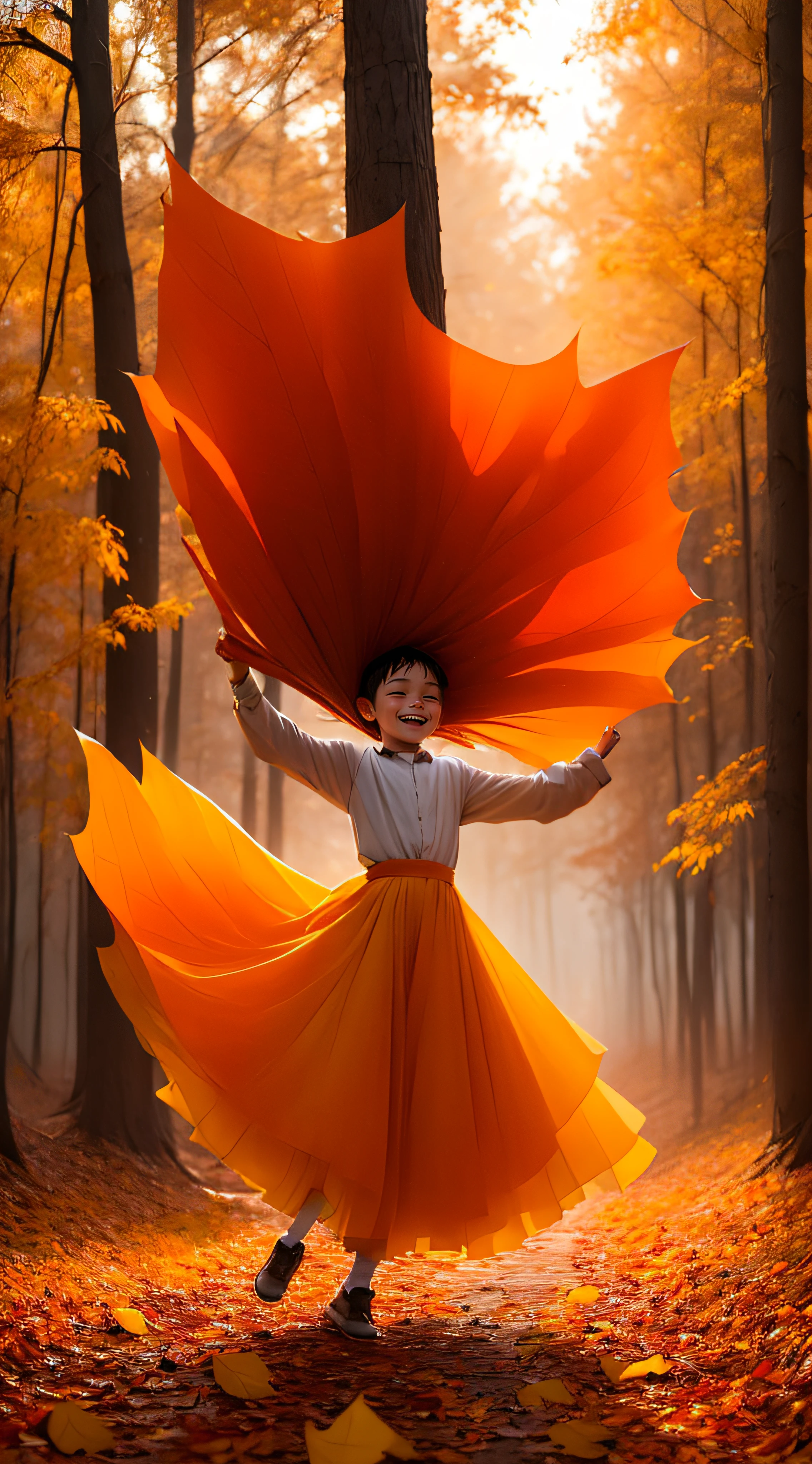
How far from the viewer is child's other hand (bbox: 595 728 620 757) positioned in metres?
3.56

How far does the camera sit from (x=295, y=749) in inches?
135

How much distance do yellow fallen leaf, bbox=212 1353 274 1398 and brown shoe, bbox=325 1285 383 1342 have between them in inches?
18.2

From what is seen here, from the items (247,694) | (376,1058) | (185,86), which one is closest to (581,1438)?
(376,1058)

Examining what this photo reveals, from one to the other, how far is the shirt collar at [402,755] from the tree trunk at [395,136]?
1.83m

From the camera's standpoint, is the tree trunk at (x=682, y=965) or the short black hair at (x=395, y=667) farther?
the tree trunk at (x=682, y=965)

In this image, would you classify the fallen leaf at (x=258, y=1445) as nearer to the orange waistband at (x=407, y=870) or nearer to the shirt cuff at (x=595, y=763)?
the orange waistband at (x=407, y=870)

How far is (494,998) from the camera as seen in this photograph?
10.8 feet

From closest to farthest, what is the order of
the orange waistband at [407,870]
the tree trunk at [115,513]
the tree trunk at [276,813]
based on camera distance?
the orange waistband at [407,870]
the tree trunk at [115,513]
the tree trunk at [276,813]

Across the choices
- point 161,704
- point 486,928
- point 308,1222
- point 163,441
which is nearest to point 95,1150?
point 308,1222

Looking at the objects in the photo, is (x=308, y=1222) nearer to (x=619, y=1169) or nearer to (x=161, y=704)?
(x=619, y=1169)

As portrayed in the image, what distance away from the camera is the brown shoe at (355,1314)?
125 inches

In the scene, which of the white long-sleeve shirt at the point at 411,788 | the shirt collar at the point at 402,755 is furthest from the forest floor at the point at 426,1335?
the shirt collar at the point at 402,755

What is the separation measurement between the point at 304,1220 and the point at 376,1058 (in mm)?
663

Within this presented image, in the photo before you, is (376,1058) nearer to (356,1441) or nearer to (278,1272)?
(278,1272)
